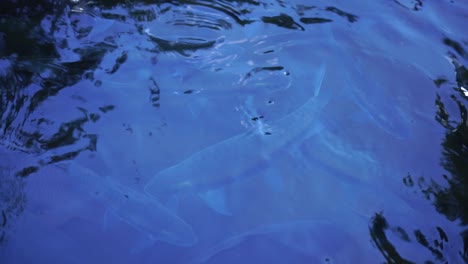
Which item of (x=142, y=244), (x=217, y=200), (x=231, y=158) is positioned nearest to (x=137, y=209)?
(x=142, y=244)

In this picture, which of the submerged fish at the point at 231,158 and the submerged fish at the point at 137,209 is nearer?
the submerged fish at the point at 137,209

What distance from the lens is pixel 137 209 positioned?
4.81ft

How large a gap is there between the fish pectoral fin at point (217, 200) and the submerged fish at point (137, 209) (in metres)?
0.13

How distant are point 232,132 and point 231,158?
0.14 m

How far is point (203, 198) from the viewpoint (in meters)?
1.53

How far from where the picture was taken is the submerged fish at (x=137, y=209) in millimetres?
1418

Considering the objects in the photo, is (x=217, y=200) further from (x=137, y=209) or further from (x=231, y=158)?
(x=137, y=209)

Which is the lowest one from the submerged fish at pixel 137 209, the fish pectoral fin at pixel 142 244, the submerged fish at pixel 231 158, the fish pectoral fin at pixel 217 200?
the fish pectoral fin at pixel 142 244

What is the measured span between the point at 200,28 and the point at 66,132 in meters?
0.89

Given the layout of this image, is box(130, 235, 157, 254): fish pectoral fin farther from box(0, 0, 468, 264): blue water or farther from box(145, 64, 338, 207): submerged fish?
box(145, 64, 338, 207): submerged fish

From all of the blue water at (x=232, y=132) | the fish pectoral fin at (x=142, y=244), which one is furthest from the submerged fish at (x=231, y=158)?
the fish pectoral fin at (x=142, y=244)

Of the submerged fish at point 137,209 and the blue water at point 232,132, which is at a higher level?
the blue water at point 232,132

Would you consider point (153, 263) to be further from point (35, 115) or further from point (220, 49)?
point (220, 49)

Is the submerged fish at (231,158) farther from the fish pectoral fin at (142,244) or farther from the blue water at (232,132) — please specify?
the fish pectoral fin at (142,244)
